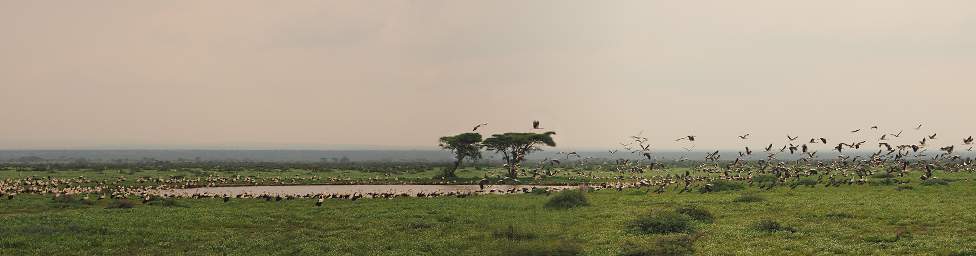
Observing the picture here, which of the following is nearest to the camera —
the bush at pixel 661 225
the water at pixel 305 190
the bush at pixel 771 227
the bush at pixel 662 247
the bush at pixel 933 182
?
the bush at pixel 662 247

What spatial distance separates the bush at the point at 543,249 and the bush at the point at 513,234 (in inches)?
78.4

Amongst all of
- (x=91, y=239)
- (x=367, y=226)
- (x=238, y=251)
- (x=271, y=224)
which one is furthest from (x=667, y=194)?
(x=91, y=239)

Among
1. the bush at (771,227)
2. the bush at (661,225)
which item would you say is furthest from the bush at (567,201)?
the bush at (771,227)

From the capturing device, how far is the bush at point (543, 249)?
21.2 meters

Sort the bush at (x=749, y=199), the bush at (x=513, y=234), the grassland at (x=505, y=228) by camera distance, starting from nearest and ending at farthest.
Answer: the grassland at (x=505, y=228)
the bush at (x=513, y=234)
the bush at (x=749, y=199)

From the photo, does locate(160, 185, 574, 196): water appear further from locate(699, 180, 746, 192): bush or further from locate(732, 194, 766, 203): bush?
locate(732, 194, 766, 203): bush

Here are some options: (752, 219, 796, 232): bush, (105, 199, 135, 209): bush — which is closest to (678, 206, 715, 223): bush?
(752, 219, 796, 232): bush

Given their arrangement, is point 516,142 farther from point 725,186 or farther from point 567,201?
point 567,201

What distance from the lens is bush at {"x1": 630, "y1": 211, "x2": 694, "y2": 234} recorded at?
2620 cm

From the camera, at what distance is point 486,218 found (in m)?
31.6

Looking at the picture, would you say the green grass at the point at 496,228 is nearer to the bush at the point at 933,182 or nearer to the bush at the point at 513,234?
the bush at the point at 513,234

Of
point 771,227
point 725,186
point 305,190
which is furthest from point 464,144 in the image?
point 771,227

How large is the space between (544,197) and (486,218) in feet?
45.3

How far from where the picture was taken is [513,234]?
25.7 meters
